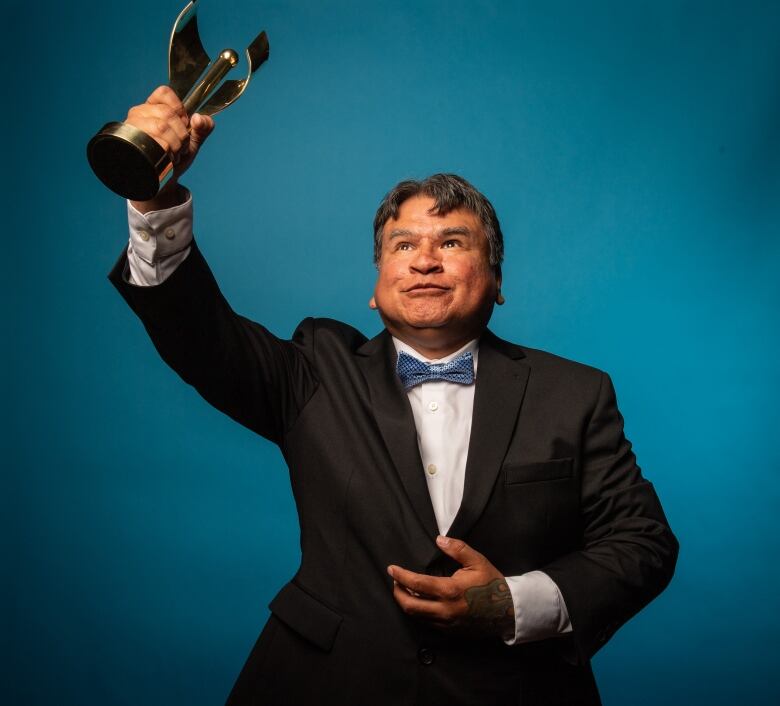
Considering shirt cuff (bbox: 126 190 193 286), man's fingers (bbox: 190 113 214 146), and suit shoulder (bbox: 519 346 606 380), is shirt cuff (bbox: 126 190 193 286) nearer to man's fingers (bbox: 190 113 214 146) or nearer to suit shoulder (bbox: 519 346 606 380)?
man's fingers (bbox: 190 113 214 146)

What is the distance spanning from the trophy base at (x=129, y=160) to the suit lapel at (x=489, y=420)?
0.85 m

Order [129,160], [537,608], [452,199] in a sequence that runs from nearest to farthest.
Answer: [129,160] < [537,608] < [452,199]

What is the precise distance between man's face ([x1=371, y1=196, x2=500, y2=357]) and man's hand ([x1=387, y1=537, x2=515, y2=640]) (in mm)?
539

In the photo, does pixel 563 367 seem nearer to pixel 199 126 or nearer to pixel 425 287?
pixel 425 287

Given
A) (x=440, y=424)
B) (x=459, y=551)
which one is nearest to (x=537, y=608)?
(x=459, y=551)

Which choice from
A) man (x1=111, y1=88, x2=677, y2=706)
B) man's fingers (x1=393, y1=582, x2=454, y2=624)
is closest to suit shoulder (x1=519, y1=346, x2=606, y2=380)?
man (x1=111, y1=88, x2=677, y2=706)

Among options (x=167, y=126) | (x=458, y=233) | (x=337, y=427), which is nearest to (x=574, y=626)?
(x=337, y=427)

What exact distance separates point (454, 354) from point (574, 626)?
676 millimetres

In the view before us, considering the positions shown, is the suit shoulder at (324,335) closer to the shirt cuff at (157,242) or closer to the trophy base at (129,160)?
the shirt cuff at (157,242)

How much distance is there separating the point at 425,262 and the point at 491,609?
0.76 metres

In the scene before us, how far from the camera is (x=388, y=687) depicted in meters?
1.71

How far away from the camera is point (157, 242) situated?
5.03ft

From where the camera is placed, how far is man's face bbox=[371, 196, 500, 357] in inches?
76.2

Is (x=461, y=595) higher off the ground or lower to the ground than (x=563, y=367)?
lower
